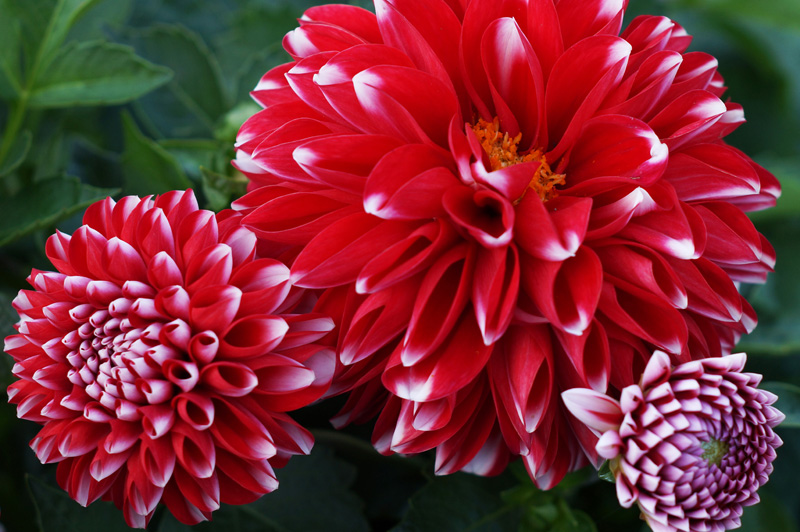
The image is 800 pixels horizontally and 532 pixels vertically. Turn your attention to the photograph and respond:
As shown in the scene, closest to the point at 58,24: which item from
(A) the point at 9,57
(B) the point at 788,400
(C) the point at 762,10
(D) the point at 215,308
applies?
(A) the point at 9,57

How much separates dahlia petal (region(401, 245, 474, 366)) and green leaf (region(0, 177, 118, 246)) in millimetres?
256

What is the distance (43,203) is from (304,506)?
306mm

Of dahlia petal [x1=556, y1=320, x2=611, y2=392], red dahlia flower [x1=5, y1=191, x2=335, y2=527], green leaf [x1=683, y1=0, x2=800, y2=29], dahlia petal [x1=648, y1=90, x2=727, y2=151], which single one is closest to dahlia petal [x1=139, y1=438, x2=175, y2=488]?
red dahlia flower [x1=5, y1=191, x2=335, y2=527]

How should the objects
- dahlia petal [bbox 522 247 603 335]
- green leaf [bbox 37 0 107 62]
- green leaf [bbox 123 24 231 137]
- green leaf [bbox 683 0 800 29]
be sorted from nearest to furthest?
dahlia petal [bbox 522 247 603 335]
green leaf [bbox 37 0 107 62]
green leaf [bbox 123 24 231 137]
green leaf [bbox 683 0 800 29]

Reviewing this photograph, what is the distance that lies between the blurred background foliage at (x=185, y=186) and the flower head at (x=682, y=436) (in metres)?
0.16

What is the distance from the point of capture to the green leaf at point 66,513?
1.57 feet

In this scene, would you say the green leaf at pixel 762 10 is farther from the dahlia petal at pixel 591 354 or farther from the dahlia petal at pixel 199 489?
the dahlia petal at pixel 199 489

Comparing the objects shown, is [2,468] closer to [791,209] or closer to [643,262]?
[643,262]

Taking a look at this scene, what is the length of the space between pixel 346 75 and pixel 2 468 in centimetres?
51

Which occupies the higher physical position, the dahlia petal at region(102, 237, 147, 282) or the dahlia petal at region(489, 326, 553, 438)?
the dahlia petal at region(102, 237, 147, 282)

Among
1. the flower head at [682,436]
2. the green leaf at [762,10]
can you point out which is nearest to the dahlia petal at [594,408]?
the flower head at [682,436]

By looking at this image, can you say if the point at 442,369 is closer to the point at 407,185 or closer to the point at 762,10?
the point at 407,185

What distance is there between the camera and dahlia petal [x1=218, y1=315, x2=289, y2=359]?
0.35 m

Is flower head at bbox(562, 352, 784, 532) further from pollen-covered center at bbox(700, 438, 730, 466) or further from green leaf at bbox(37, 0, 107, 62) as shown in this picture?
green leaf at bbox(37, 0, 107, 62)
